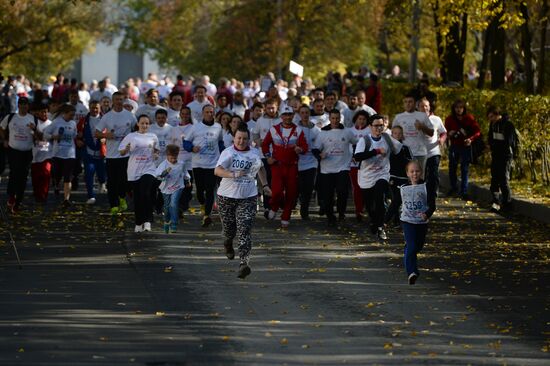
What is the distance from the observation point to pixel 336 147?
21.1m

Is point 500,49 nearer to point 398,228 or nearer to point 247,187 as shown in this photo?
point 398,228

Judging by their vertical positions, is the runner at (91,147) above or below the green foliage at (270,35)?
below

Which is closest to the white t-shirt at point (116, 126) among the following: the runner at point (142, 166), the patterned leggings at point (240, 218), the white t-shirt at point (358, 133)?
the runner at point (142, 166)

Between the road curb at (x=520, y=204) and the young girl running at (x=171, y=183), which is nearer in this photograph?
the young girl running at (x=171, y=183)

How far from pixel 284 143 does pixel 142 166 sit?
2.01m

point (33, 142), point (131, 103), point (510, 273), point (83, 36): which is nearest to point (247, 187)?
point (510, 273)

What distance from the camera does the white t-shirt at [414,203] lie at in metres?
15.4

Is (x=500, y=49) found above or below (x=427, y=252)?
above

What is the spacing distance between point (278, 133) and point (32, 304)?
7.71 metres

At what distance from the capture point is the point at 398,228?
67.6ft

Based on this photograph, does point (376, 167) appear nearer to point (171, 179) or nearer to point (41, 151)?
point (171, 179)

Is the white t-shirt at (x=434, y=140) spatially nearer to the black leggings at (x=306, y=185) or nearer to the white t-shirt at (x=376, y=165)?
the black leggings at (x=306, y=185)

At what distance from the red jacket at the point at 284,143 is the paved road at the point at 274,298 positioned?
0.91 metres

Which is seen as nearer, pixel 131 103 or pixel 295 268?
pixel 295 268
